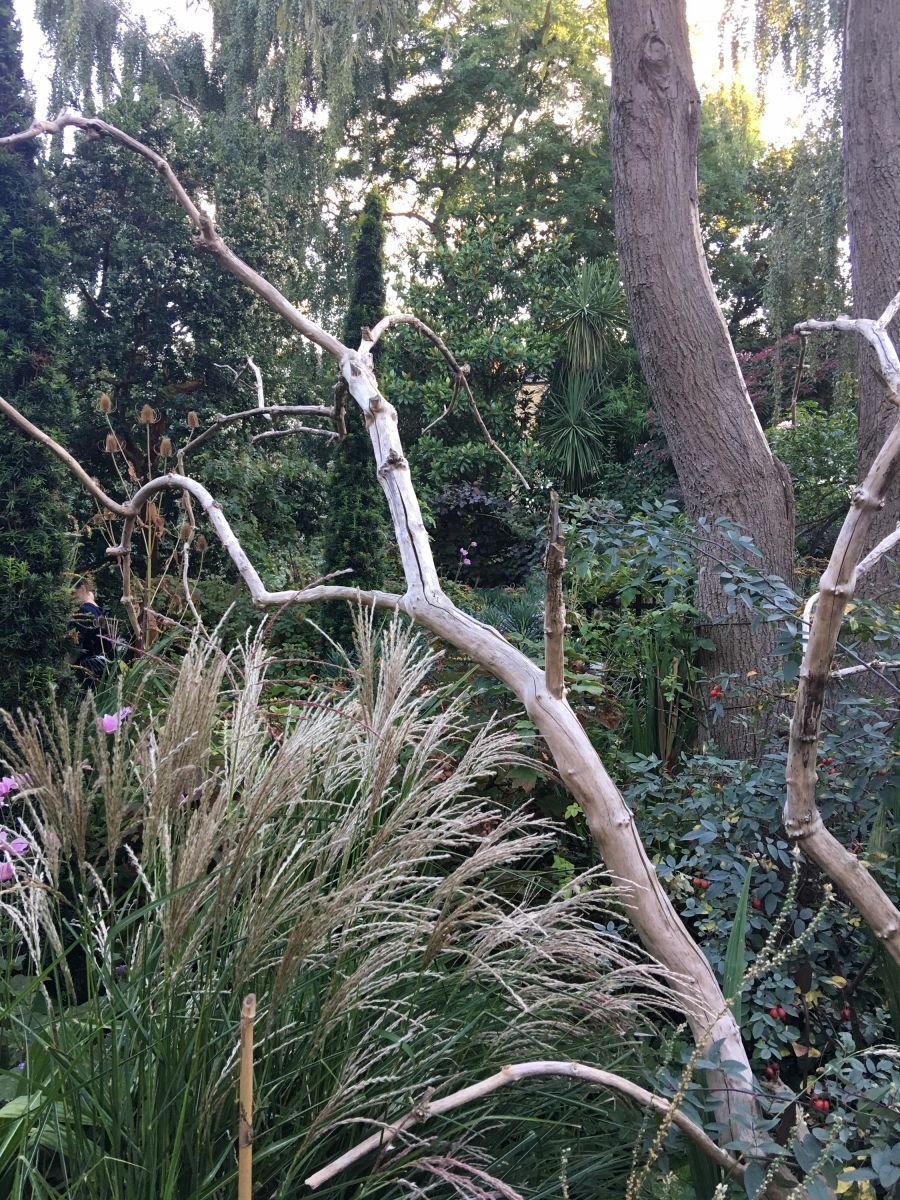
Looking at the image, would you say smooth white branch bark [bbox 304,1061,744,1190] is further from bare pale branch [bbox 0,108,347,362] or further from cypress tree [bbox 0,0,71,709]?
cypress tree [bbox 0,0,71,709]

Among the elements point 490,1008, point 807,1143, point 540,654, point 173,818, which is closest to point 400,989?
point 490,1008

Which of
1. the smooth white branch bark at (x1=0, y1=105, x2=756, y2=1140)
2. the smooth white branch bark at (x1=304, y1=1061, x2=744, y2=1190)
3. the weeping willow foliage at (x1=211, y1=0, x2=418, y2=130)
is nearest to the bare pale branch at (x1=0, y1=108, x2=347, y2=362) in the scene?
the smooth white branch bark at (x1=0, y1=105, x2=756, y2=1140)

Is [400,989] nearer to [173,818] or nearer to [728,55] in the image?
[173,818]

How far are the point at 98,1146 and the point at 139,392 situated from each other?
904cm

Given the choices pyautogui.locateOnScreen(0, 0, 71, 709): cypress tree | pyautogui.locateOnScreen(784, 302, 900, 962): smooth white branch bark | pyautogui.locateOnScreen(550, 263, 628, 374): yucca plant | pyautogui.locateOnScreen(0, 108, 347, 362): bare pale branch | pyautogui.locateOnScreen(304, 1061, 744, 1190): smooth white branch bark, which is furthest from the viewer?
pyautogui.locateOnScreen(550, 263, 628, 374): yucca plant

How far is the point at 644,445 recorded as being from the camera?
A: 1055cm

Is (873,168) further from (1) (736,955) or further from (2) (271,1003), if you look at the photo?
(2) (271,1003)

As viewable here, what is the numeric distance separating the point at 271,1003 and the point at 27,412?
13.2 ft

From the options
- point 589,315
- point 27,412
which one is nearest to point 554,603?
point 27,412

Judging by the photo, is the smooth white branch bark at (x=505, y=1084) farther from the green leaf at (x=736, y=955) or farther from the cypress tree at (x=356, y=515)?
the cypress tree at (x=356, y=515)

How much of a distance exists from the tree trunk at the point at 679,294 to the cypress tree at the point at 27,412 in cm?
283

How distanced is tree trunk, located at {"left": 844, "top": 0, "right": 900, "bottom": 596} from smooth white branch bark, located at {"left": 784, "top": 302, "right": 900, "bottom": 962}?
2.26 meters

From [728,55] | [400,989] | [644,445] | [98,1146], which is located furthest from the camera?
[644,445]

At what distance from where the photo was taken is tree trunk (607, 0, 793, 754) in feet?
11.8
